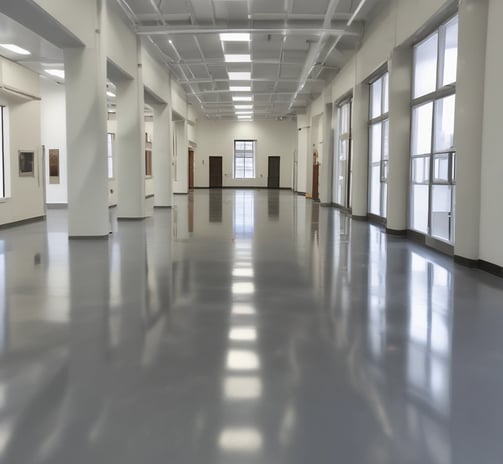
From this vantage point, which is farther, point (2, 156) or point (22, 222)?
point (22, 222)

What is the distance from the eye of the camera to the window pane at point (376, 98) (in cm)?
1708

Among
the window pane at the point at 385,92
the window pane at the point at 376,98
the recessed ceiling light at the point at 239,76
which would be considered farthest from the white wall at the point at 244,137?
the window pane at the point at 385,92

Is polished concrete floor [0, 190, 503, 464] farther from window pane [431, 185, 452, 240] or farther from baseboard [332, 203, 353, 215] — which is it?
baseboard [332, 203, 353, 215]

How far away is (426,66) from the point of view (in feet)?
41.5

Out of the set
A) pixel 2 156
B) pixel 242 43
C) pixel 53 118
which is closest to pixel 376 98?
pixel 242 43

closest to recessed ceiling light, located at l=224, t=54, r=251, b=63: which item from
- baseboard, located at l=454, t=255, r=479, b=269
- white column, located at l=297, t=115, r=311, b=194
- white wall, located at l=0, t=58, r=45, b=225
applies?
white wall, located at l=0, t=58, r=45, b=225

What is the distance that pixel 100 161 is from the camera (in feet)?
40.8

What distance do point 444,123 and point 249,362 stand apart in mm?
8488

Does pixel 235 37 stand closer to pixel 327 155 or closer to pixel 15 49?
pixel 15 49

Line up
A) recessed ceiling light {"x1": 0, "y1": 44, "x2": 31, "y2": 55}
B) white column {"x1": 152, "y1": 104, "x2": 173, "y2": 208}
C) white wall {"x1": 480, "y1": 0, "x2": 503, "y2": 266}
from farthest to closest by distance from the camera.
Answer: white column {"x1": 152, "y1": 104, "x2": 173, "y2": 208}
recessed ceiling light {"x1": 0, "y1": 44, "x2": 31, "y2": 55}
white wall {"x1": 480, "y1": 0, "x2": 503, "y2": 266}

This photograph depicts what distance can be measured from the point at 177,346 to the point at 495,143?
6.02m

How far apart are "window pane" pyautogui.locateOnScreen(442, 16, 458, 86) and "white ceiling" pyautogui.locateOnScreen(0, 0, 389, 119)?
321cm

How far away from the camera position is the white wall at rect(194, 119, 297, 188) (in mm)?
45812

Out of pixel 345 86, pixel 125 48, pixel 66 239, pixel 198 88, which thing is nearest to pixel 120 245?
pixel 66 239
